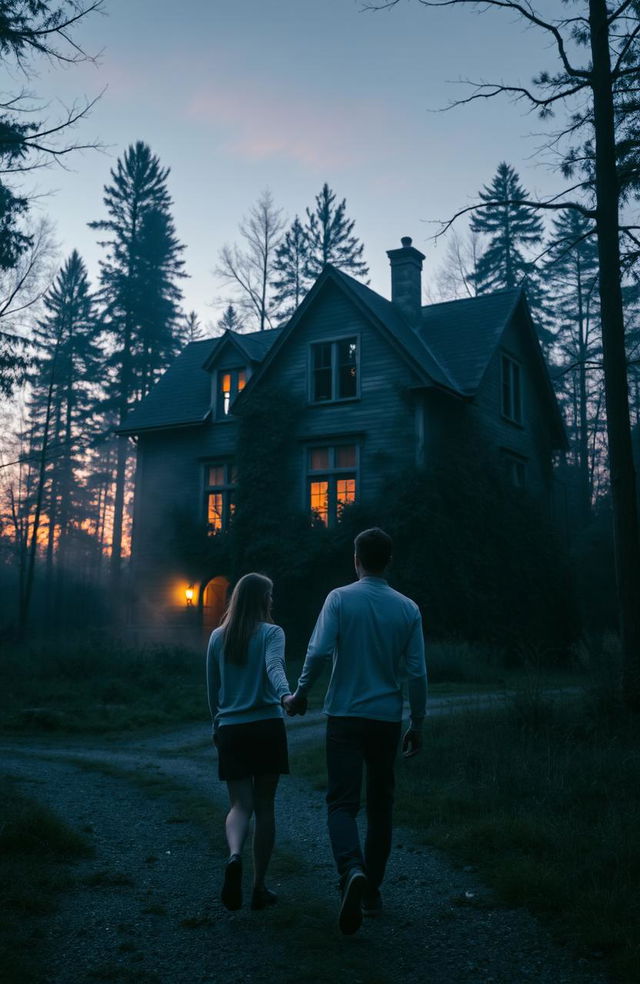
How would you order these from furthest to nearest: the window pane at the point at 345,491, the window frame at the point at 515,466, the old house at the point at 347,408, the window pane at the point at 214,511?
the window pane at the point at 214,511
the window frame at the point at 515,466
the window pane at the point at 345,491
the old house at the point at 347,408

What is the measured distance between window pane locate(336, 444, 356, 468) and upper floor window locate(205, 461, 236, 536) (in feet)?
12.5

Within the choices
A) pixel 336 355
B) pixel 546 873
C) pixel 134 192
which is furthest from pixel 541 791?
pixel 134 192

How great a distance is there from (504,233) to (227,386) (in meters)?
23.1

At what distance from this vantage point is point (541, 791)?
21.8 ft

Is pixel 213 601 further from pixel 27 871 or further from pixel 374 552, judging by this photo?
pixel 374 552

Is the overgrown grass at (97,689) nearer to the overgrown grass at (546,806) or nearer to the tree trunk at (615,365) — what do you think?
the overgrown grass at (546,806)

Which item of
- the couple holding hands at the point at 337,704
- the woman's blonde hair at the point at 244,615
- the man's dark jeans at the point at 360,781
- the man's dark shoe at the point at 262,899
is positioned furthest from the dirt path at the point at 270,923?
the woman's blonde hair at the point at 244,615

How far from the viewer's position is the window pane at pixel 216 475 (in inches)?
1006

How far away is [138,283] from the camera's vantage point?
42281mm

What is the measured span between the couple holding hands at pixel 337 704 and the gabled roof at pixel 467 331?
57.3 ft

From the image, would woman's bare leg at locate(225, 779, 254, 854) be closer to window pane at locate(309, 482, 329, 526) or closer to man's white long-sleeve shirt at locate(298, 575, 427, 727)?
man's white long-sleeve shirt at locate(298, 575, 427, 727)

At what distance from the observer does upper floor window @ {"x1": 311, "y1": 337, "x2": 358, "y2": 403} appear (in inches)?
886

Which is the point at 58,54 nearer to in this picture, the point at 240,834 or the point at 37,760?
the point at 37,760

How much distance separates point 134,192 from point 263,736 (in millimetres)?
44174
